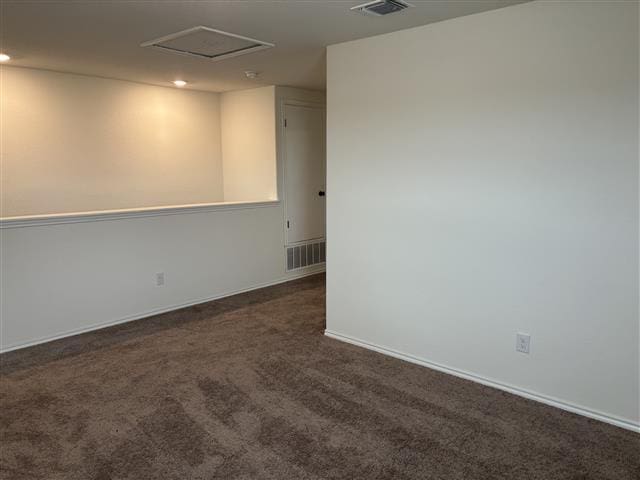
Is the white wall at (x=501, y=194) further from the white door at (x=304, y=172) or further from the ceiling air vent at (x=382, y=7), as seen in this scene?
the white door at (x=304, y=172)

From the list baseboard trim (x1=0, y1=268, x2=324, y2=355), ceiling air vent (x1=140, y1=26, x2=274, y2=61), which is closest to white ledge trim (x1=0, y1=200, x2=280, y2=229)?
baseboard trim (x1=0, y1=268, x2=324, y2=355)

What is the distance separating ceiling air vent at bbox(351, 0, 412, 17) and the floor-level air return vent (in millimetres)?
3428

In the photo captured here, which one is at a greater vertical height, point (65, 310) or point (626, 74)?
point (626, 74)

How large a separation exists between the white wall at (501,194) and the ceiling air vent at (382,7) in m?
0.42

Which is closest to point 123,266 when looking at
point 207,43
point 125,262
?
point 125,262

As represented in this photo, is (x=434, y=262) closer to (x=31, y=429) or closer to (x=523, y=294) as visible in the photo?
(x=523, y=294)

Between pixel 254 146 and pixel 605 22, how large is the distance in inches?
155

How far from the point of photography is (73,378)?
3105 millimetres

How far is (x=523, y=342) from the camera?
2801 mm

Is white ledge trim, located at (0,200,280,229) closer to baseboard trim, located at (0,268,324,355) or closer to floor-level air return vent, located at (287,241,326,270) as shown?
floor-level air return vent, located at (287,241,326,270)

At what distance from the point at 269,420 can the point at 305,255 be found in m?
3.46

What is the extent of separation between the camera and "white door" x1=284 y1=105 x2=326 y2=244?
18.1ft

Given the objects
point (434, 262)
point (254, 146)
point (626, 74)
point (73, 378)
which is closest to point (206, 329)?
point (73, 378)

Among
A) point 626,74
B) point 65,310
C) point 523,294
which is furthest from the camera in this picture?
point 65,310
